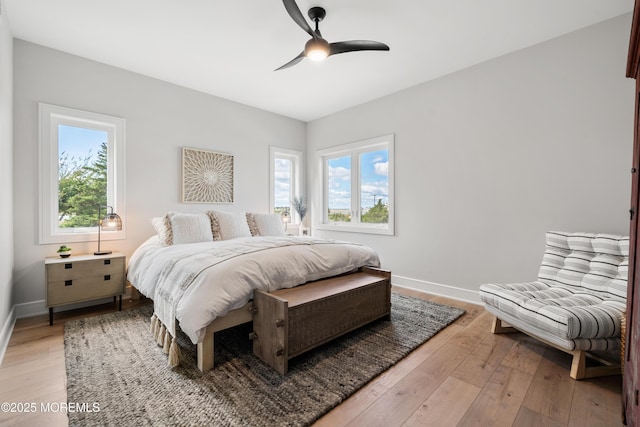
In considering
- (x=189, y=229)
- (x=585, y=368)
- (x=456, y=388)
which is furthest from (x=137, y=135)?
(x=585, y=368)

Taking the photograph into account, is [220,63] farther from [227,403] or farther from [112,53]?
[227,403]

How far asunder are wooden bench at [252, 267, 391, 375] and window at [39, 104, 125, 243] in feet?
7.81

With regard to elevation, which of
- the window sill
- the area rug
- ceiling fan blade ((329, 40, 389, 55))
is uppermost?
ceiling fan blade ((329, 40, 389, 55))

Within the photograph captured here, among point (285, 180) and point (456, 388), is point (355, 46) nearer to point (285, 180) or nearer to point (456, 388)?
point (456, 388)

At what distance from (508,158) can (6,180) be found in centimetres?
459

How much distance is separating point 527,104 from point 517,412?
2.69 meters

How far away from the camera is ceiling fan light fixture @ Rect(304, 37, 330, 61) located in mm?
2223

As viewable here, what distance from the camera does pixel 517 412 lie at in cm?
151

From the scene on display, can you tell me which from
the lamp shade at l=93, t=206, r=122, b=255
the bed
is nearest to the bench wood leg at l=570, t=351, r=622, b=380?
the bed

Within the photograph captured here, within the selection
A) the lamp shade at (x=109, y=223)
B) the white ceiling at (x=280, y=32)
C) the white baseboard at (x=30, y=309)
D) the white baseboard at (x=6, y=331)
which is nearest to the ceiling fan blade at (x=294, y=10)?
the white ceiling at (x=280, y=32)

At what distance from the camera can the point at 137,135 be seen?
3.40 m

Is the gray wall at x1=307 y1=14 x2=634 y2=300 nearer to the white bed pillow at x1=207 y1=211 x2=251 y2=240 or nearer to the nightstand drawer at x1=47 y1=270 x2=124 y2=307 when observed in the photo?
the white bed pillow at x1=207 y1=211 x2=251 y2=240

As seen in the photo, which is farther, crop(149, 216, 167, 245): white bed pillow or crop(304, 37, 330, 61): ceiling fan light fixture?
crop(149, 216, 167, 245): white bed pillow

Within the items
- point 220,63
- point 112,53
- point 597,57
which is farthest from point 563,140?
point 112,53
